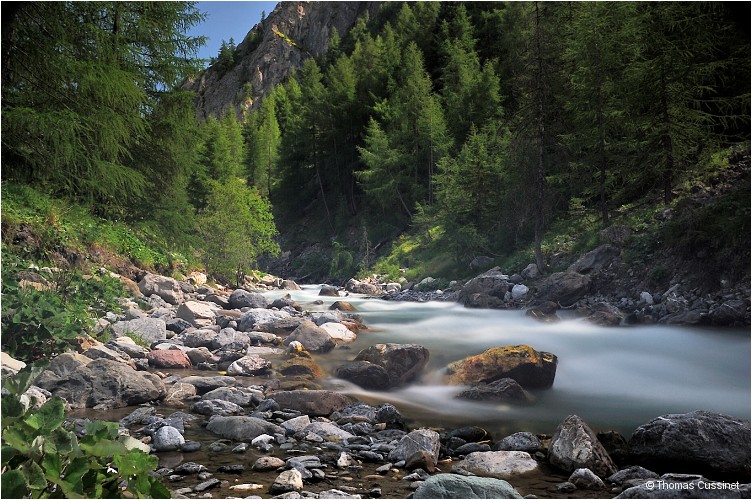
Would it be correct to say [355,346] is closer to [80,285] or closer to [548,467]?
[80,285]

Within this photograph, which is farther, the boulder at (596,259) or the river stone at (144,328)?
the boulder at (596,259)

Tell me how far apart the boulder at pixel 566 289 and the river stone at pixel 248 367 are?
855 cm

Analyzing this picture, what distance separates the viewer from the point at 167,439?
509 cm

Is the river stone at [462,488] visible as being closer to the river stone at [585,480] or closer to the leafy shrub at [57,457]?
the river stone at [585,480]

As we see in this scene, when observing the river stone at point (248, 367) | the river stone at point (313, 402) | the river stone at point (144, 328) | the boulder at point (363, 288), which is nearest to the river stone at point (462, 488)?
the river stone at point (313, 402)

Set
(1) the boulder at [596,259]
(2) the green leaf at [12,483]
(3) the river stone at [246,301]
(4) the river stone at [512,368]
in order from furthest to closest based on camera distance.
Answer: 1. (3) the river stone at [246,301]
2. (1) the boulder at [596,259]
3. (4) the river stone at [512,368]
4. (2) the green leaf at [12,483]

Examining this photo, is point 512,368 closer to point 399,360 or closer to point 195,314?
point 399,360

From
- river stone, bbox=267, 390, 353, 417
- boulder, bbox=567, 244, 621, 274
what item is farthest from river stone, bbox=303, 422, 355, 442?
boulder, bbox=567, 244, 621, 274

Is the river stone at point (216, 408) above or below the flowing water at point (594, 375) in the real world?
above

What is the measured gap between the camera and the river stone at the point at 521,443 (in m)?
5.29

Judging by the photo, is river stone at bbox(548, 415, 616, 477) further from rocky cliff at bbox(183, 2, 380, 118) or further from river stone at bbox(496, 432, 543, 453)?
rocky cliff at bbox(183, 2, 380, 118)

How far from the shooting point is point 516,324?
12391 mm

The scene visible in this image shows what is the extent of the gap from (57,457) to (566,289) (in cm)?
1341

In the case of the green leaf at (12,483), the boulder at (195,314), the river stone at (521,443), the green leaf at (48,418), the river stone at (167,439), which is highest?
the green leaf at (48,418)
